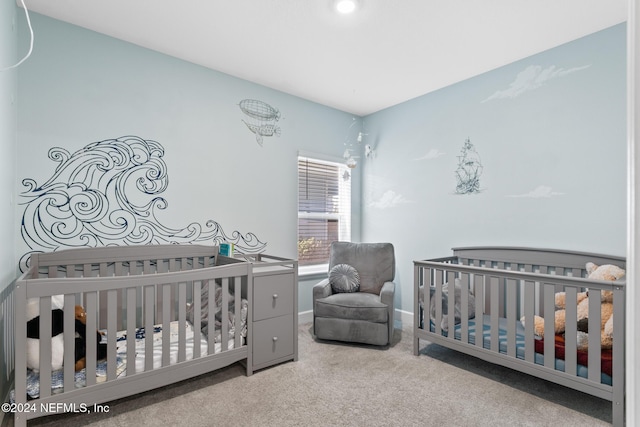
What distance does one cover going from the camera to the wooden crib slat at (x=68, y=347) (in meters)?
1.67

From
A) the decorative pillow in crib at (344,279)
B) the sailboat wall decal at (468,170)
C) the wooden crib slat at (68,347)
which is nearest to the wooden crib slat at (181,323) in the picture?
the wooden crib slat at (68,347)

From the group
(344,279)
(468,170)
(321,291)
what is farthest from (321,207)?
(468,170)

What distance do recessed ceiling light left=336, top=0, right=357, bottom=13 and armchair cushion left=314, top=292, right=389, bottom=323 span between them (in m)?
2.16

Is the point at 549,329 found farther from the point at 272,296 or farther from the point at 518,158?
the point at 272,296

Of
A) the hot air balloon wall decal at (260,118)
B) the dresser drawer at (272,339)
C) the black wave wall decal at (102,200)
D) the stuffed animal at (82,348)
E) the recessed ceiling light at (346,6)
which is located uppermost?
the recessed ceiling light at (346,6)

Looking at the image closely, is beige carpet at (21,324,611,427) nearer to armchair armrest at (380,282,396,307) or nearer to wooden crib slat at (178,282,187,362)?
wooden crib slat at (178,282,187,362)

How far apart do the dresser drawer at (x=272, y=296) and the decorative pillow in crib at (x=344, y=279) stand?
743 millimetres

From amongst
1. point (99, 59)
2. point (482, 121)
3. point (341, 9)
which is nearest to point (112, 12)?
point (99, 59)

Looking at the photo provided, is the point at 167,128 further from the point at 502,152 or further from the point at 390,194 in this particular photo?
the point at 502,152

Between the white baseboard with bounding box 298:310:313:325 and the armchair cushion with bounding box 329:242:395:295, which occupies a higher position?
the armchair cushion with bounding box 329:242:395:295

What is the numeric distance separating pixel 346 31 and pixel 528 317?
222 cm

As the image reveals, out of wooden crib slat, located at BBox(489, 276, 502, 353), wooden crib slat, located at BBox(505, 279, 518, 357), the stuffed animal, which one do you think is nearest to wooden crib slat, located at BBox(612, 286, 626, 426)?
wooden crib slat, located at BBox(505, 279, 518, 357)

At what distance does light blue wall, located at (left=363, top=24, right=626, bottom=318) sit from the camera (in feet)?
7.60

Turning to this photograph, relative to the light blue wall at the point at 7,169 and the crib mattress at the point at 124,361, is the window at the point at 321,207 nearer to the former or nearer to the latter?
the crib mattress at the point at 124,361
